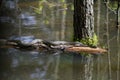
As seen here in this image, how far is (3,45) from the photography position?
31.7 ft

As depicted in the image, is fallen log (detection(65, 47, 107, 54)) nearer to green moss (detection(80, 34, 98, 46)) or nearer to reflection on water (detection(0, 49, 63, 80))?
green moss (detection(80, 34, 98, 46))

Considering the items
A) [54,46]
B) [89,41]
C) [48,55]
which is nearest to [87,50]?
[89,41]

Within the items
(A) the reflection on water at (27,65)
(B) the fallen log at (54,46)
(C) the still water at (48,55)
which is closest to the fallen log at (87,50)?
(B) the fallen log at (54,46)

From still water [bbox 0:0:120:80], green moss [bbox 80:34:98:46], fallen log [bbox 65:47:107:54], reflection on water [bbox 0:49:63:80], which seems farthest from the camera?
green moss [bbox 80:34:98:46]

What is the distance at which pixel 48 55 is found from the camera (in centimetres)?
907

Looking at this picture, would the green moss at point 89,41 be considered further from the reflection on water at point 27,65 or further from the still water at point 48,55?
the reflection on water at point 27,65

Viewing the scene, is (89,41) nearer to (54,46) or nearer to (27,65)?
(54,46)

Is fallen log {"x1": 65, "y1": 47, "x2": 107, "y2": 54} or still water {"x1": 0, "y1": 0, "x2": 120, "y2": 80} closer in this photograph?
still water {"x1": 0, "y1": 0, "x2": 120, "y2": 80}

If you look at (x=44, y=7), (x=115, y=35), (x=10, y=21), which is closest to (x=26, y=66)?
(x=115, y=35)

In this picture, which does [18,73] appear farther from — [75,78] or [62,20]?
[62,20]

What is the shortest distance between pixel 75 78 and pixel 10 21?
6.11 meters

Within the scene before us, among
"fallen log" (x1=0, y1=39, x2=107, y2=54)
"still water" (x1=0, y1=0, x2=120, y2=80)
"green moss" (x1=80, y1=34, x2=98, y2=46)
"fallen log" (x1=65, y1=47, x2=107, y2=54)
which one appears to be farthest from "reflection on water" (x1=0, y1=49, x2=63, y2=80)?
"green moss" (x1=80, y1=34, x2=98, y2=46)

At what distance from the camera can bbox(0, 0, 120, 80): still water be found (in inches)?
303

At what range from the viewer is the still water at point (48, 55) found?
769 centimetres
